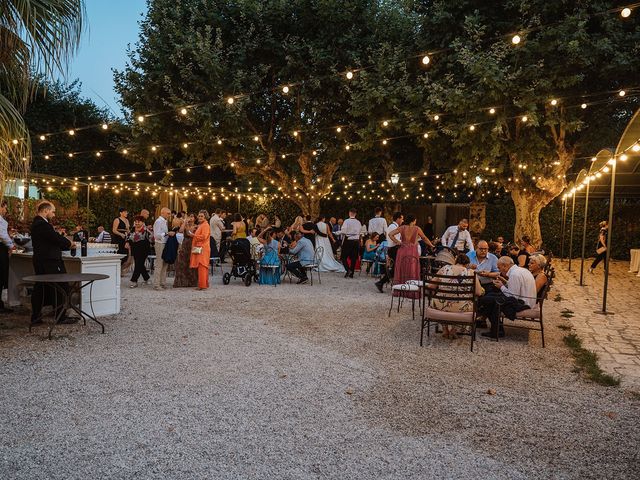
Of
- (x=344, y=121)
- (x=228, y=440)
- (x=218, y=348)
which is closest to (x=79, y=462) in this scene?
(x=228, y=440)

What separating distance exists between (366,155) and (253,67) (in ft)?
16.9

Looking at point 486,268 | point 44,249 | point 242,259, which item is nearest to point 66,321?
point 44,249

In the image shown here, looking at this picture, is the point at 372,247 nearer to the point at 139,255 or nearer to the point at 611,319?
the point at 139,255

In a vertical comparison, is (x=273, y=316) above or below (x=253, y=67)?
below

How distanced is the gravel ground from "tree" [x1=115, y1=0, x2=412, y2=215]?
1092 cm

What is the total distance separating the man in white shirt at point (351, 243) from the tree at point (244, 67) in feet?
16.4

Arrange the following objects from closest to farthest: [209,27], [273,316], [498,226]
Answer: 1. [273,316]
2. [209,27]
3. [498,226]

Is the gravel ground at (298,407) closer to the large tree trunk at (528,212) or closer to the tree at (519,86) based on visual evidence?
the tree at (519,86)

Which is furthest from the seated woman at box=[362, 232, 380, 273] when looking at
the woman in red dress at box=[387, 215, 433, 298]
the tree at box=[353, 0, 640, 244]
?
the woman in red dress at box=[387, 215, 433, 298]

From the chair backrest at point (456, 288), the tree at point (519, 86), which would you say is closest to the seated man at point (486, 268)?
the chair backrest at point (456, 288)

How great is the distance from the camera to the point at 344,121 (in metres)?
18.6

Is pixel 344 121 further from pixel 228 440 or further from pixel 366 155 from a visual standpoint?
pixel 228 440

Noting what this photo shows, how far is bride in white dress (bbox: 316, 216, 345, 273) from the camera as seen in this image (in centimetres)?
1364

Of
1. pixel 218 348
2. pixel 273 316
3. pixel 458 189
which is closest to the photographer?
pixel 218 348
